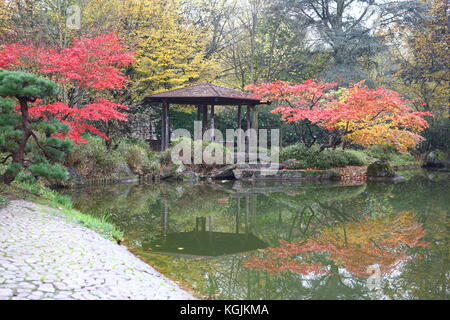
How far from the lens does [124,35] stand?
14.2m

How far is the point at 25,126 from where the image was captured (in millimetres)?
6293

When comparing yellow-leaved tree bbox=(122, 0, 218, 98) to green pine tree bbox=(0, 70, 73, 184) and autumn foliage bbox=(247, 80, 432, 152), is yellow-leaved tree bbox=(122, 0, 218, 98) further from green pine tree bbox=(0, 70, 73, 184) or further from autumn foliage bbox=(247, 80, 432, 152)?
green pine tree bbox=(0, 70, 73, 184)

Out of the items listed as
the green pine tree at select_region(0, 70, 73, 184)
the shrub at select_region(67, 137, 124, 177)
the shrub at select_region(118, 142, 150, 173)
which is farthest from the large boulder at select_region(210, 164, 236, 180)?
the green pine tree at select_region(0, 70, 73, 184)

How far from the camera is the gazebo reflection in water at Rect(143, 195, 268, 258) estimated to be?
5023mm

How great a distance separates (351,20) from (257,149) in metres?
8.88

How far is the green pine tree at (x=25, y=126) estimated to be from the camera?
5.64 meters

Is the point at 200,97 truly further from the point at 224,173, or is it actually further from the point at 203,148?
the point at 224,173

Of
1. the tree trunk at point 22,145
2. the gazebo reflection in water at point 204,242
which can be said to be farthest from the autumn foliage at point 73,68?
the gazebo reflection in water at point 204,242

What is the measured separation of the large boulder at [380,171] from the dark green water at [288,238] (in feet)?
10.2

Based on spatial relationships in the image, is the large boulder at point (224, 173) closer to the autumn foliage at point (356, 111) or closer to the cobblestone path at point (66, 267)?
the autumn foliage at point (356, 111)

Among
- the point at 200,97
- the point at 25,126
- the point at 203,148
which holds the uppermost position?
the point at 200,97

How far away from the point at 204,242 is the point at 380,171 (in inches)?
406

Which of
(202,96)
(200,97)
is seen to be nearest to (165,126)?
(200,97)
